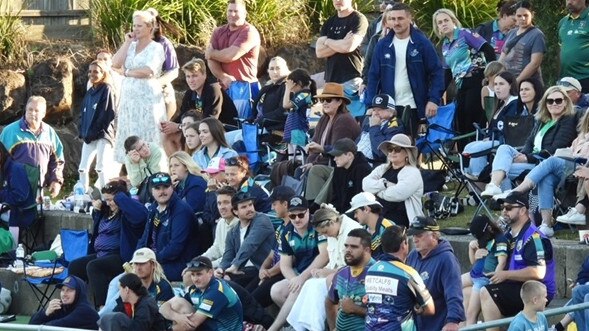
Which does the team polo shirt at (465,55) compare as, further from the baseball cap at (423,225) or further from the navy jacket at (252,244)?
the baseball cap at (423,225)

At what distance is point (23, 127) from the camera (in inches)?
801

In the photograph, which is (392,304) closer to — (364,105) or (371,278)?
(371,278)

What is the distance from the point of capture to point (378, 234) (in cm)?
1523

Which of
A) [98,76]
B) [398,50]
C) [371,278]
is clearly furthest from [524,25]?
[371,278]

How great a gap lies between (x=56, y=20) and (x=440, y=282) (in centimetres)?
1168

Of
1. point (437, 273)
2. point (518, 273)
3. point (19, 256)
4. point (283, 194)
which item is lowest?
point (19, 256)

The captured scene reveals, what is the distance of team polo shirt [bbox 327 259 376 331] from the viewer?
14.3 m

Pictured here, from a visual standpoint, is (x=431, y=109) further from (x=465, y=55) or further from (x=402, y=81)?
(x=465, y=55)

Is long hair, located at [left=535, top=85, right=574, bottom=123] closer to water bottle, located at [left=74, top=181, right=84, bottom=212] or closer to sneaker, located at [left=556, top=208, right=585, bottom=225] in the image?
sneaker, located at [left=556, top=208, right=585, bottom=225]

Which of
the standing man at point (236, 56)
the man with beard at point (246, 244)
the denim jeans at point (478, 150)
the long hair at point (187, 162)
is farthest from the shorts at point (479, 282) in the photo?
the standing man at point (236, 56)

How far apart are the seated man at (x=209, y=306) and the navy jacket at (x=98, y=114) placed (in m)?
5.26

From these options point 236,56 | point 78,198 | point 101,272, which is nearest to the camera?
point 101,272

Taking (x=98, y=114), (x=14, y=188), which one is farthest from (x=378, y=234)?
(x=98, y=114)

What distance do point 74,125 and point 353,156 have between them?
7.48 m
